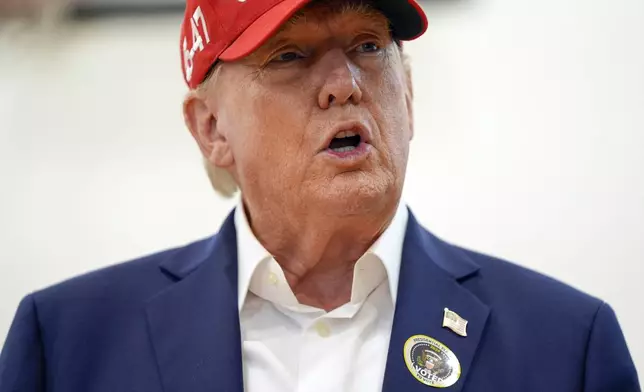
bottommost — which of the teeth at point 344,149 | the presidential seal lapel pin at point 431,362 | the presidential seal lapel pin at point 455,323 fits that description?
the presidential seal lapel pin at point 431,362

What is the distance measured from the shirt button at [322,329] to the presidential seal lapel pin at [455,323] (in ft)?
0.65

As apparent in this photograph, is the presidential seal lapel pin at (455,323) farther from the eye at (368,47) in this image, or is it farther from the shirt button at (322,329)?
the eye at (368,47)

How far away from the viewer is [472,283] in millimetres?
1501

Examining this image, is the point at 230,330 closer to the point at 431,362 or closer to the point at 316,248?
the point at 316,248

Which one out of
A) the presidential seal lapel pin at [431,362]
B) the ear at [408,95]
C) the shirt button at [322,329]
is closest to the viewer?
the presidential seal lapel pin at [431,362]

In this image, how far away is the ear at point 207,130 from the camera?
5.19 feet

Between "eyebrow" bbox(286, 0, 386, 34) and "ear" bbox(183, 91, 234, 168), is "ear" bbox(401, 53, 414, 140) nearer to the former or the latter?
"eyebrow" bbox(286, 0, 386, 34)

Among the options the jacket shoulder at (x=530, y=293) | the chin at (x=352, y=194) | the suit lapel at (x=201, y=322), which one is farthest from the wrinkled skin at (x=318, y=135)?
the jacket shoulder at (x=530, y=293)

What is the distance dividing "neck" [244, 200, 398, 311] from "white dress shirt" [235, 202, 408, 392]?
32mm

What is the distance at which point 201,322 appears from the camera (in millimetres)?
1446

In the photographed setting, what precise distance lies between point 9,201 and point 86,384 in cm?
98

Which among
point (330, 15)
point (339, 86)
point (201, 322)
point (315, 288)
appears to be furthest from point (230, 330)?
point (330, 15)

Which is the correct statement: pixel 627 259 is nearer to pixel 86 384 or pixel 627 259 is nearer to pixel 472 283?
pixel 472 283

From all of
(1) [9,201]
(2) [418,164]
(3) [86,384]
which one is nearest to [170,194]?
(1) [9,201]
